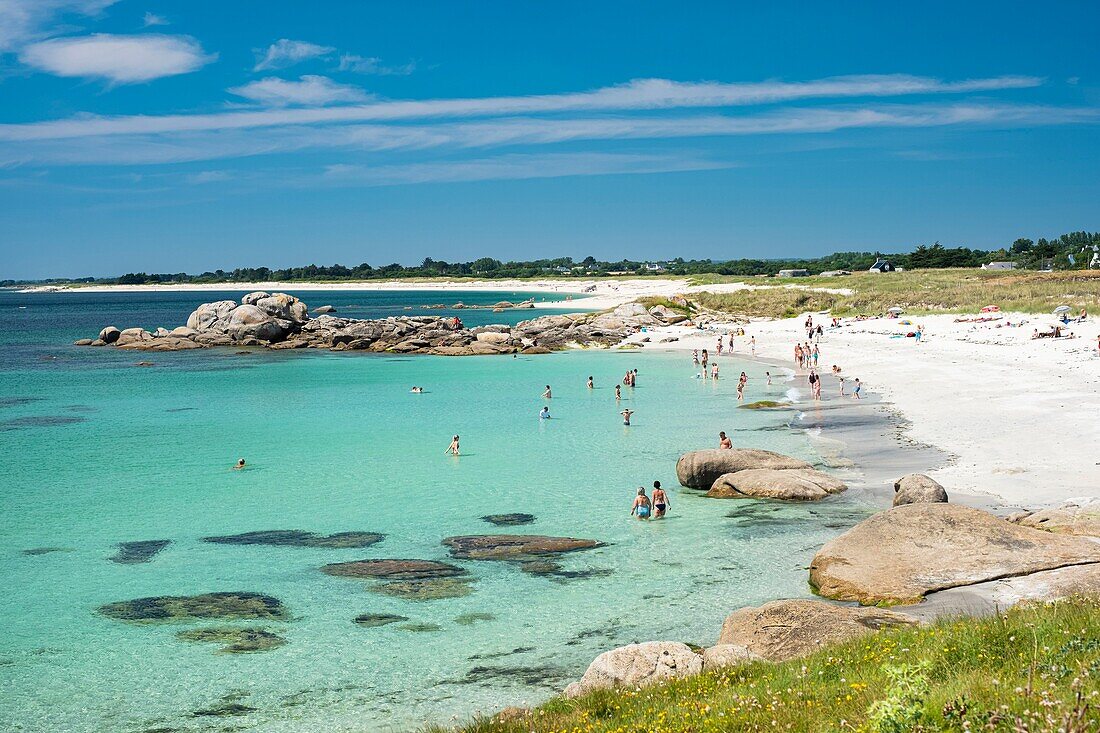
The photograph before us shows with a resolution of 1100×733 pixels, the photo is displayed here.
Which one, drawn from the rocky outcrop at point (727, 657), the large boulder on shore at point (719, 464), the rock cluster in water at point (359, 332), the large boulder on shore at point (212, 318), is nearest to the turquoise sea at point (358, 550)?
the large boulder on shore at point (719, 464)

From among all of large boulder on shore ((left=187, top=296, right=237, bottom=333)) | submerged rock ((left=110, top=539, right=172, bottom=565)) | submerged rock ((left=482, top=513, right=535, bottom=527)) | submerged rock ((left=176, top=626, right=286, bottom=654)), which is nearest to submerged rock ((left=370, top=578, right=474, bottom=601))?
submerged rock ((left=176, top=626, right=286, bottom=654))

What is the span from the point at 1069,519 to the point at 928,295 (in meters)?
67.1

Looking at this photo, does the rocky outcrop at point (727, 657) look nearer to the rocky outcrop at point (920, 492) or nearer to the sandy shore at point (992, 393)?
the rocky outcrop at point (920, 492)

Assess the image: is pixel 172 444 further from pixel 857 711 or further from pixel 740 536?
pixel 857 711

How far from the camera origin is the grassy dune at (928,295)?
209 ft

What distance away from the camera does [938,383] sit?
40.8 metres

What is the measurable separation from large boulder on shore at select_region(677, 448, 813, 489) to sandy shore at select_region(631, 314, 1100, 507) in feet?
14.2

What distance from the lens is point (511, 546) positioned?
794 inches

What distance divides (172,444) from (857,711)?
113 ft

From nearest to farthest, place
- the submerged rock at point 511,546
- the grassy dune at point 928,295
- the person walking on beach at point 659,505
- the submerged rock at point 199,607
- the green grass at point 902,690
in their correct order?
1. the green grass at point 902,690
2. the submerged rock at point 199,607
3. the submerged rock at point 511,546
4. the person walking on beach at point 659,505
5. the grassy dune at point 928,295

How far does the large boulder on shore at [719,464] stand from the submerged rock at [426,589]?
969 centimetres

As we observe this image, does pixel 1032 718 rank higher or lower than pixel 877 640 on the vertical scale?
higher

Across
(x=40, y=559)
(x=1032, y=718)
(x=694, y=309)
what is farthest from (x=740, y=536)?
(x=694, y=309)

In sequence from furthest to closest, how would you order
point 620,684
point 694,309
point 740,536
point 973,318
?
point 694,309 → point 973,318 → point 740,536 → point 620,684
